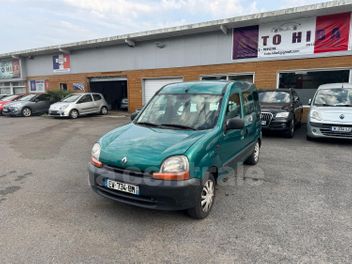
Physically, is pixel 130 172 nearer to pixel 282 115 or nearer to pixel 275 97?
pixel 282 115

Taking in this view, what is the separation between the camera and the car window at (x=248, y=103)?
468cm

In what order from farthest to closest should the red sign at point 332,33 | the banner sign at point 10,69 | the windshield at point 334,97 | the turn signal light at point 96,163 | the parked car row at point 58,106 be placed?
the banner sign at point 10,69
the parked car row at point 58,106
the red sign at point 332,33
the windshield at point 334,97
the turn signal light at point 96,163

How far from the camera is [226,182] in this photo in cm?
445

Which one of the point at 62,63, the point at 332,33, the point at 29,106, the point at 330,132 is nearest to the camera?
the point at 330,132

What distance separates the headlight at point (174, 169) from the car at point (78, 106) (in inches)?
504

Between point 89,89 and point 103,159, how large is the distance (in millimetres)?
17151

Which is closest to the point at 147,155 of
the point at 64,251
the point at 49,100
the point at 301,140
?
the point at 64,251

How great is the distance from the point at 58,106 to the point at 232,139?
12987 mm

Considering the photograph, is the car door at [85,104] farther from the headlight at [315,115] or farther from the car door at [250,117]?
the headlight at [315,115]

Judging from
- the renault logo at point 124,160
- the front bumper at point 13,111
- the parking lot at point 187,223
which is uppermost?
the renault logo at point 124,160

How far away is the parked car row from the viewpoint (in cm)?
1435

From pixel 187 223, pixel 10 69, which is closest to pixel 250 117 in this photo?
pixel 187 223

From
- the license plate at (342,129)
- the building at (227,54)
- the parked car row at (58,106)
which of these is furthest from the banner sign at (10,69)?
the license plate at (342,129)

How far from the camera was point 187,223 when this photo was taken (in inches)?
123
